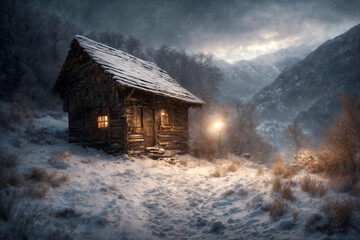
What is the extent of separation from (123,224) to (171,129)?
30.0 feet

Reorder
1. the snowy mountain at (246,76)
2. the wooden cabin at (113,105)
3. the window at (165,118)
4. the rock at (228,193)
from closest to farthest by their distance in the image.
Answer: the rock at (228,193)
the wooden cabin at (113,105)
the window at (165,118)
the snowy mountain at (246,76)

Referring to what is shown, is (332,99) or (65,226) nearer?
(65,226)

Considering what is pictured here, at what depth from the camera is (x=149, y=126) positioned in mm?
11133

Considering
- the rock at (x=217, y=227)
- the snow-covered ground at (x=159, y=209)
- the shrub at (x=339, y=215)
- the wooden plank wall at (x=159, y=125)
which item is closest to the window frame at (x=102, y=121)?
the wooden plank wall at (x=159, y=125)

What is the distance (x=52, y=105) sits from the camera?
803 inches

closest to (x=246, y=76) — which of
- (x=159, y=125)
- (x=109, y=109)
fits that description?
(x=159, y=125)

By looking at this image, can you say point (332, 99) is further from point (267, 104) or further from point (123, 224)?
point (123, 224)

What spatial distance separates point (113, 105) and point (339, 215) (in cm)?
960

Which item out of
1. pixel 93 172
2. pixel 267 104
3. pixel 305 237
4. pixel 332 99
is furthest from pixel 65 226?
pixel 267 104

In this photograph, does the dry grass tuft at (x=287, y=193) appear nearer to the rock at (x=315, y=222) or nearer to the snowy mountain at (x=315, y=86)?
the rock at (x=315, y=222)

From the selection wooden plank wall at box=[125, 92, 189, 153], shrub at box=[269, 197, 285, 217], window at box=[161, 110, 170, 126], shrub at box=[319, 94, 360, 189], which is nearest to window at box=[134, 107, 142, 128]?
wooden plank wall at box=[125, 92, 189, 153]

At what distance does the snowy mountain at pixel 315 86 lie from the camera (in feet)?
227

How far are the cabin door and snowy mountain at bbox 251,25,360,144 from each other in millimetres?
73558

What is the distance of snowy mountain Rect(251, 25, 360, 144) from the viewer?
69.2m
